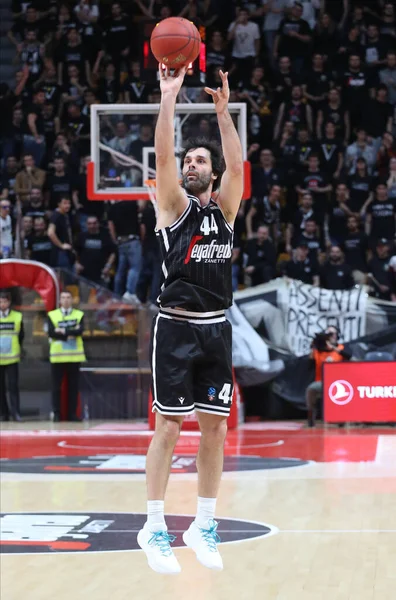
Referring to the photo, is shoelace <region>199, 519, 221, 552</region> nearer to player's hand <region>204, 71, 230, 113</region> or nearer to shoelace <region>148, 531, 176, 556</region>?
shoelace <region>148, 531, 176, 556</region>

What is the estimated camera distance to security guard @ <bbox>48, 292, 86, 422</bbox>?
16.8 meters

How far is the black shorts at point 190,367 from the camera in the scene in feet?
19.3

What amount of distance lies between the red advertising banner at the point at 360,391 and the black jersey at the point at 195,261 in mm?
9897

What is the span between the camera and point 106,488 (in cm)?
1128

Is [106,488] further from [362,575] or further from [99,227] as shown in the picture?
[99,227]

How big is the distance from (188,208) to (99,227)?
41.9 feet

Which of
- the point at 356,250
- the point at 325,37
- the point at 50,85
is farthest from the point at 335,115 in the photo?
the point at 50,85

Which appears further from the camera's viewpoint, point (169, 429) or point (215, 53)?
point (215, 53)

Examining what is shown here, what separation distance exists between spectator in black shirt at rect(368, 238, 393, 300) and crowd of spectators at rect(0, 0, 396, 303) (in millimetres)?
21

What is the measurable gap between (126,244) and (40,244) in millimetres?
1553

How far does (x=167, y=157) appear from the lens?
579 cm

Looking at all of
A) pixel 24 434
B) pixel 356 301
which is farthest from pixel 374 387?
pixel 24 434

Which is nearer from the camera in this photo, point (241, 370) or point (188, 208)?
point (188, 208)

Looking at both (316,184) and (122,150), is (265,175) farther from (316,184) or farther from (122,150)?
(122,150)
